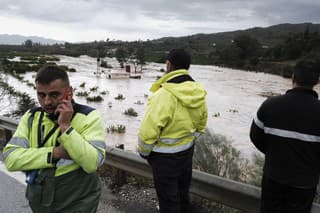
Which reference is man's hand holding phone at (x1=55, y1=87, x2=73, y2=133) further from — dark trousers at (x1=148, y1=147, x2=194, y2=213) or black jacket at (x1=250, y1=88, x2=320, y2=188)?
black jacket at (x1=250, y1=88, x2=320, y2=188)

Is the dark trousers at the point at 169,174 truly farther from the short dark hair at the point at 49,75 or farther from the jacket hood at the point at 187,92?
the short dark hair at the point at 49,75

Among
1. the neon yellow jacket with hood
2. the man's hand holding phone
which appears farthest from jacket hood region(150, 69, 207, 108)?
the man's hand holding phone

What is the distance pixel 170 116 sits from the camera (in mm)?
2707

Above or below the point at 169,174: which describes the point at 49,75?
above

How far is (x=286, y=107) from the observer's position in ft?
7.64

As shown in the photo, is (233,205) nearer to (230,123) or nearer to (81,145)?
(81,145)

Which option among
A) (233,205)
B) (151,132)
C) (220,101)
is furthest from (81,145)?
(220,101)

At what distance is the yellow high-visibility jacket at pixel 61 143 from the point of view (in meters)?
1.90

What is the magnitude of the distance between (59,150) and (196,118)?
59.1 inches

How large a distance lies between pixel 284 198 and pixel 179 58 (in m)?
1.58

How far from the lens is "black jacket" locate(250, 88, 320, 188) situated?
2.28 m

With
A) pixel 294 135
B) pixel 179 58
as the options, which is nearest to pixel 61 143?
pixel 179 58

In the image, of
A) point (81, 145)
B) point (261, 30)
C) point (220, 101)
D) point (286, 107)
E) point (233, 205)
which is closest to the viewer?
point (81, 145)

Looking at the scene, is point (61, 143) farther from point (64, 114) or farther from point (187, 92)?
point (187, 92)
